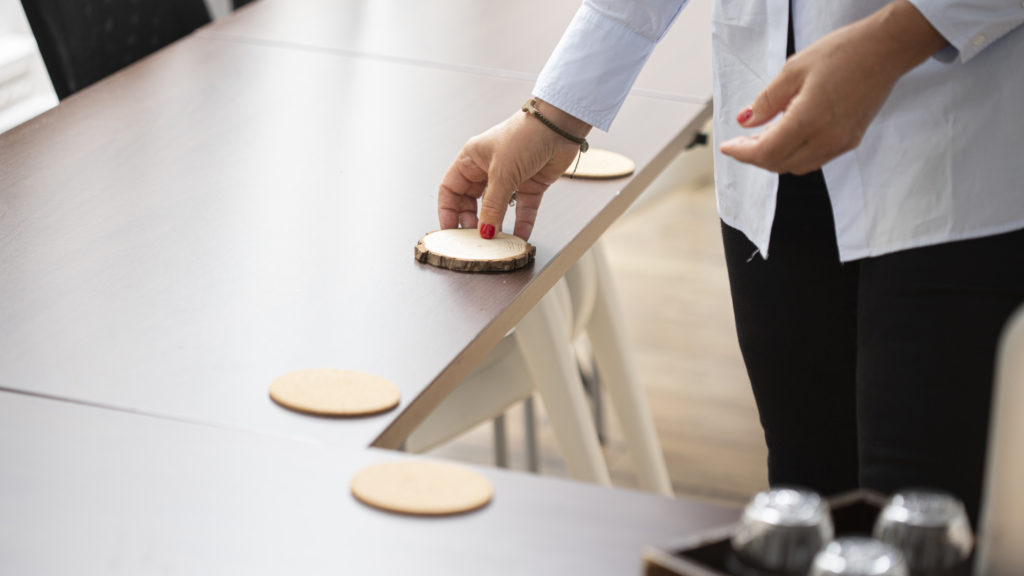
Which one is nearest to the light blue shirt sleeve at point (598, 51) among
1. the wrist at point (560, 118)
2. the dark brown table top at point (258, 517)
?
the wrist at point (560, 118)

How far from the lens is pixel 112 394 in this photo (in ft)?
2.85

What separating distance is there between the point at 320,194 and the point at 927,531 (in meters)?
0.90

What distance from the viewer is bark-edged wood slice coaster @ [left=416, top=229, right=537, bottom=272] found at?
113 cm

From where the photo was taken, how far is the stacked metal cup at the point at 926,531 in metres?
0.50

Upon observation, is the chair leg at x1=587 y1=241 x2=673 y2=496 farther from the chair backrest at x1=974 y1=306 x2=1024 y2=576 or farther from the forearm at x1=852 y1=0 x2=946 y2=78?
the chair backrest at x1=974 y1=306 x2=1024 y2=576

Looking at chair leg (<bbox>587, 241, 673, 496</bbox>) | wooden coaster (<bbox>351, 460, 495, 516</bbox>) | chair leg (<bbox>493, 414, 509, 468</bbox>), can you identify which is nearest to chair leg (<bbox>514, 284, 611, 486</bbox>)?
chair leg (<bbox>587, 241, 673, 496</bbox>)

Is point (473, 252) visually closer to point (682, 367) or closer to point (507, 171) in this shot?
point (507, 171)

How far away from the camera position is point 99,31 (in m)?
2.11

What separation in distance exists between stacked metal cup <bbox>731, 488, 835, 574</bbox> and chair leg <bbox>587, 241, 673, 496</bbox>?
1.48 m

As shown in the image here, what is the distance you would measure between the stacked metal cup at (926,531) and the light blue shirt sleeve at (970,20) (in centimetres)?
45

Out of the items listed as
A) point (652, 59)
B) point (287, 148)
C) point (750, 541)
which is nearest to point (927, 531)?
point (750, 541)

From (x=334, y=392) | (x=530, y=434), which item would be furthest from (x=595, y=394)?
(x=334, y=392)

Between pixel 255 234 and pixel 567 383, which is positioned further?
pixel 567 383

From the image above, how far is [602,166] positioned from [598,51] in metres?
0.33
